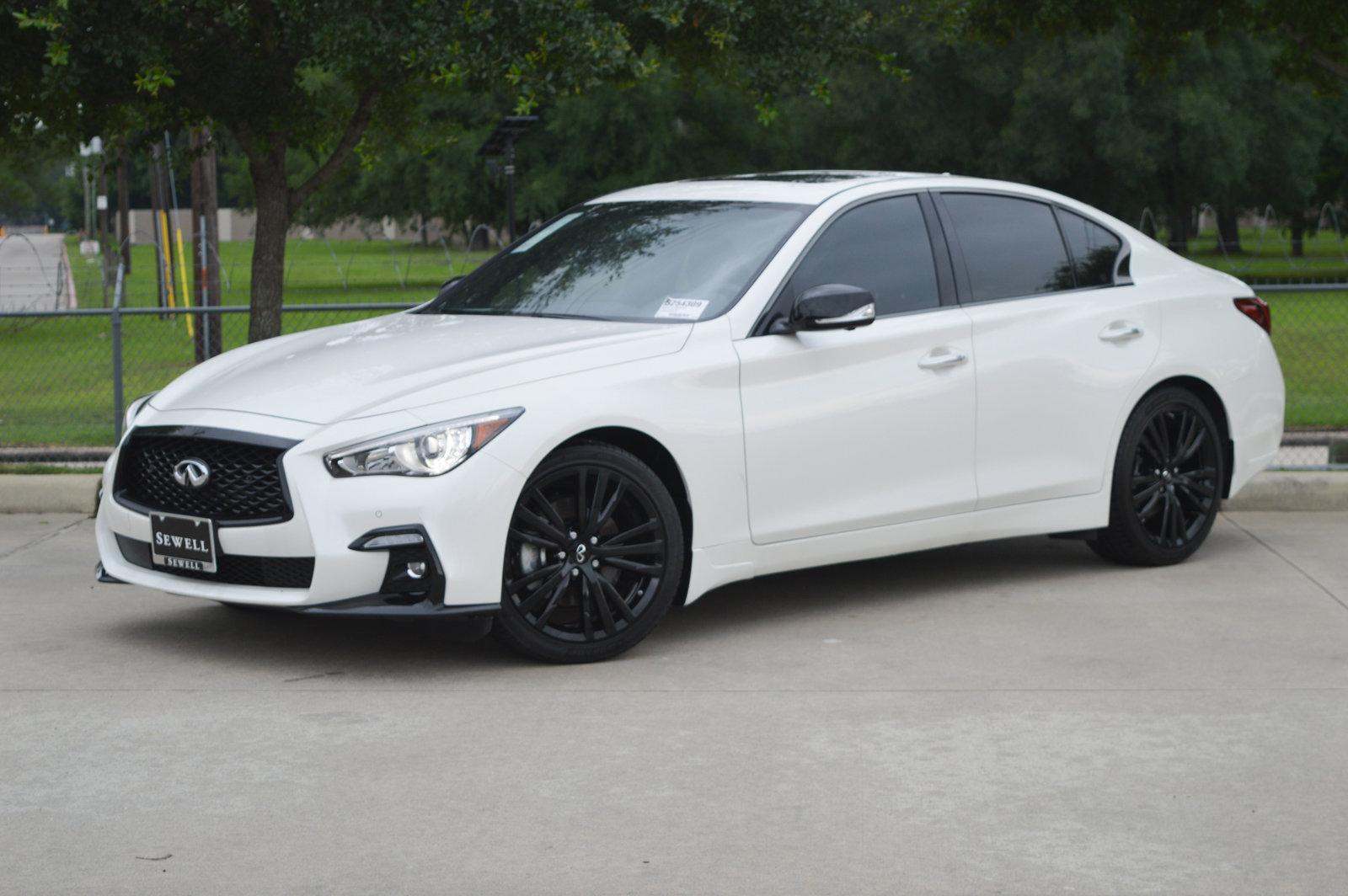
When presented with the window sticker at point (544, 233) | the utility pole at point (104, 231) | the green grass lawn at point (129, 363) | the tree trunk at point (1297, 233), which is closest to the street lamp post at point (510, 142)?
the green grass lawn at point (129, 363)

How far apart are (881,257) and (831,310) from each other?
0.73m

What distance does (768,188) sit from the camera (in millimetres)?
7660

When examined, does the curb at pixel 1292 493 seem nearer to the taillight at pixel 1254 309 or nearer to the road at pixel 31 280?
the taillight at pixel 1254 309

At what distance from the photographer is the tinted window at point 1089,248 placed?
823cm

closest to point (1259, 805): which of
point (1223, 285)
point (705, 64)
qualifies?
point (1223, 285)

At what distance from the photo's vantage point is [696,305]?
22.9 ft

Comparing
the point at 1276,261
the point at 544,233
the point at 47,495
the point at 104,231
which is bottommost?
the point at 1276,261

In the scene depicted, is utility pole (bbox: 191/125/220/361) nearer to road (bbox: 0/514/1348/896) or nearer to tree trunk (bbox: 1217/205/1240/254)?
road (bbox: 0/514/1348/896)

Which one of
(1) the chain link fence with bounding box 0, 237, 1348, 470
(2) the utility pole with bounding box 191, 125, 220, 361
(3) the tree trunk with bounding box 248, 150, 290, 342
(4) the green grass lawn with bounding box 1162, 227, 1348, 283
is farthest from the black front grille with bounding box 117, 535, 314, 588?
(4) the green grass lawn with bounding box 1162, 227, 1348, 283

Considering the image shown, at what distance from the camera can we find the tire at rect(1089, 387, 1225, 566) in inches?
320

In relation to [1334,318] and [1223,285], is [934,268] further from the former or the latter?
[1334,318]

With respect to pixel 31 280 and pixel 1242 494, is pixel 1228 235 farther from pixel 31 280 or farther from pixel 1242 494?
pixel 1242 494

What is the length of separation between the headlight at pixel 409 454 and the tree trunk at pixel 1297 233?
54.2 metres

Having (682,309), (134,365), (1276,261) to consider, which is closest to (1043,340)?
(682,309)
